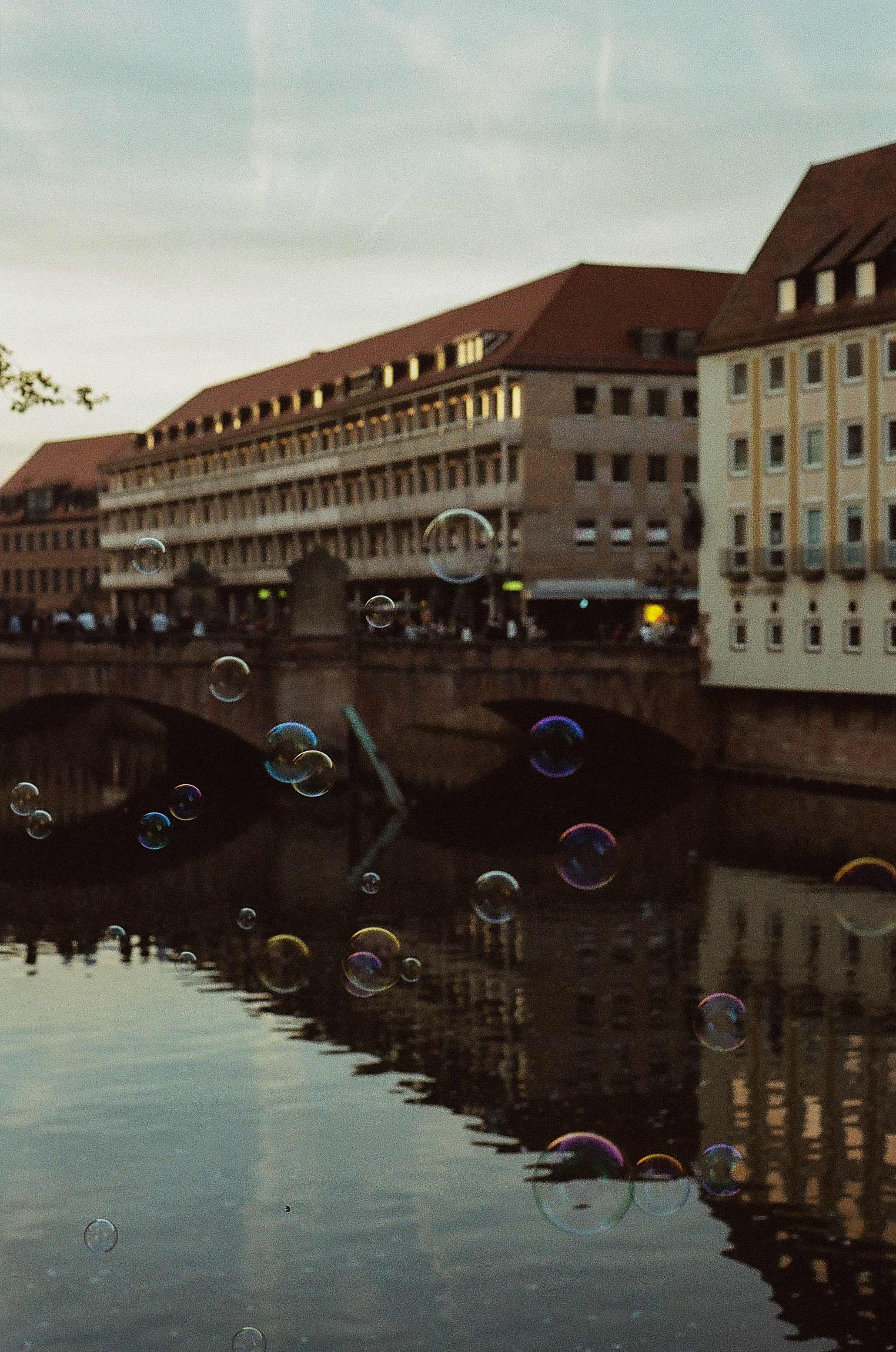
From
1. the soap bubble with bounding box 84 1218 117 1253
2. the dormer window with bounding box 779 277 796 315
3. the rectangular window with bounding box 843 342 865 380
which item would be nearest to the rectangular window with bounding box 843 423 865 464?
the rectangular window with bounding box 843 342 865 380

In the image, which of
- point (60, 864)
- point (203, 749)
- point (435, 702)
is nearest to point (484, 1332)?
point (60, 864)

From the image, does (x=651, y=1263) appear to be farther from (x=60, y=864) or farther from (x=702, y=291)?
(x=702, y=291)

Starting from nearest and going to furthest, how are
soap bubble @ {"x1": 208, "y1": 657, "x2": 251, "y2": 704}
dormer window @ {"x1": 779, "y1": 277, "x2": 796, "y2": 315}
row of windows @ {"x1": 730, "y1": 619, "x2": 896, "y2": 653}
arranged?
soap bubble @ {"x1": 208, "y1": 657, "x2": 251, "y2": 704}, row of windows @ {"x1": 730, "y1": 619, "x2": 896, "y2": 653}, dormer window @ {"x1": 779, "y1": 277, "x2": 796, "y2": 315}

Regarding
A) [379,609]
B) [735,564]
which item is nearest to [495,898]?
[379,609]

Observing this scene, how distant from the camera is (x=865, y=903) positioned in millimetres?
39406

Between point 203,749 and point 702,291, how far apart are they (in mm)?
31572

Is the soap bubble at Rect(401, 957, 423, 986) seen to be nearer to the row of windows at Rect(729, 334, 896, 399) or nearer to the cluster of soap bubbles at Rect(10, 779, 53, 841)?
the cluster of soap bubbles at Rect(10, 779, 53, 841)

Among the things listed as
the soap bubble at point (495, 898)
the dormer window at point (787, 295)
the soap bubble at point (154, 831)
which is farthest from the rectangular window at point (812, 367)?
the soap bubble at point (154, 831)

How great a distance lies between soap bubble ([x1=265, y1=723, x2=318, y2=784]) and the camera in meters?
31.1

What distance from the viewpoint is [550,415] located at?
8581cm

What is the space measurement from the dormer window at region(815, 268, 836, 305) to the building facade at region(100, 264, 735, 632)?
60.5 feet

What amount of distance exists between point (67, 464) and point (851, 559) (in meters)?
110

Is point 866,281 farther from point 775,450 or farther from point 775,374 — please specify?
point 775,450

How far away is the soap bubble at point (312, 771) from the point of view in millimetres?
30656
